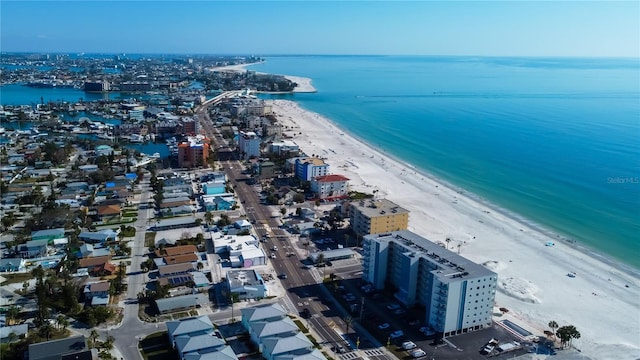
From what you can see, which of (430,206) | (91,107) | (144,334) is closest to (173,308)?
(144,334)

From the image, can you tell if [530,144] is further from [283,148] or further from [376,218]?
[376,218]

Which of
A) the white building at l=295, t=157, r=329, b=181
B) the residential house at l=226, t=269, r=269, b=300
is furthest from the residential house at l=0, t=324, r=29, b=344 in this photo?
the white building at l=295, t=157, r=329, b=181

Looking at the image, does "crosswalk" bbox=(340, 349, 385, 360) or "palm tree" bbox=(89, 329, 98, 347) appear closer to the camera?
"crosswalk" bbox=(340, 349, 385, 360)

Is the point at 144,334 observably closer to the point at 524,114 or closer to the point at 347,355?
the point at 347,355

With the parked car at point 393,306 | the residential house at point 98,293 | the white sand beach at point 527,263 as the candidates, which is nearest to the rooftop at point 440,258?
the parked car at point 393,306

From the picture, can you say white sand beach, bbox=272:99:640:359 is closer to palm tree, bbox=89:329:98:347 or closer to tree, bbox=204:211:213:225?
tree, bbox=204:211:213:225

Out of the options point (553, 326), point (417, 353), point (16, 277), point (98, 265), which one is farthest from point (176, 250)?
point (553, 326)
